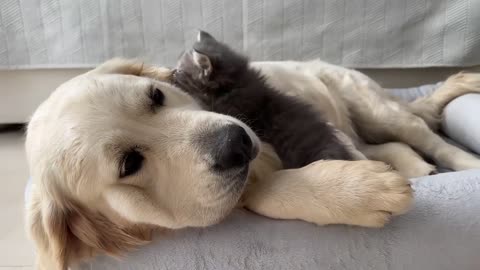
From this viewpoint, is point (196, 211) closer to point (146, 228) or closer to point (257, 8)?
point (146, 228)

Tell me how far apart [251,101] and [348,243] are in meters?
0.47

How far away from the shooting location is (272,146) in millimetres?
1244

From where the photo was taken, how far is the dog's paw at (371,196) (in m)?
0.89

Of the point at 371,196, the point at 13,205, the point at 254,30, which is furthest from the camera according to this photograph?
the point at 254,30

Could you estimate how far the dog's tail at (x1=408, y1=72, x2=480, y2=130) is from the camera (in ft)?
5.76

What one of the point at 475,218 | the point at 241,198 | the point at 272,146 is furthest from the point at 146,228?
the point at 475,218

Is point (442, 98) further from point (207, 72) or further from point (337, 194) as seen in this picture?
point (337, 194)

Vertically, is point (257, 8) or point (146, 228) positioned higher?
point (257, 8)

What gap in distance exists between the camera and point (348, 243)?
96 cm

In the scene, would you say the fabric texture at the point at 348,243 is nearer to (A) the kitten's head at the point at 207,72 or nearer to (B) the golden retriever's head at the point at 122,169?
(B) the golden retriever's head at the point at 122,169

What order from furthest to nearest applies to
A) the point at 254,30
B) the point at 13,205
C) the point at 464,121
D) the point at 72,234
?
the point at 254,30
the point at 13,205
the point at 464,121
the point at 72,234

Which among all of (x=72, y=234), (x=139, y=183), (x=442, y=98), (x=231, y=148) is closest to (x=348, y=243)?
(x=231, y=148)

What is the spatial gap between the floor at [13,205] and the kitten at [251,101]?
74 centimetres

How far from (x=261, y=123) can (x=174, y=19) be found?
1.16 m
